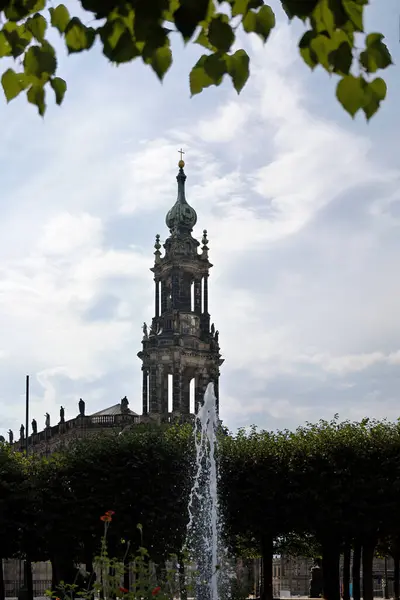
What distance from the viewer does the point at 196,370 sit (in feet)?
256

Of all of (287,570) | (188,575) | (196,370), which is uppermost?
(196,370)

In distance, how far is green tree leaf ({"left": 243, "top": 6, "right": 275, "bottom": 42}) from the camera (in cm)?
525

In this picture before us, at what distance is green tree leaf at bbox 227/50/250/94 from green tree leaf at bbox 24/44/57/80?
1027 mm

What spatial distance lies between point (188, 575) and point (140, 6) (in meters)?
12.3

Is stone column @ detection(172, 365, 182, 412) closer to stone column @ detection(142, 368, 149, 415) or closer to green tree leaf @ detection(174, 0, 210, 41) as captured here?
stone column @ detection(142, 368, 149, 415)

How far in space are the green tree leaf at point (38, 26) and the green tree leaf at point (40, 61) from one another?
0.10 m

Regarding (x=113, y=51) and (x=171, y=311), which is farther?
(x=171, y=311)

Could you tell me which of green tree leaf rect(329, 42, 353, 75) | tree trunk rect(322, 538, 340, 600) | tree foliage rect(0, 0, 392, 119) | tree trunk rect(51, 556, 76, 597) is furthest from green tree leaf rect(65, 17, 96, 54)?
tree trunk rect(51, 556, 76, 597)

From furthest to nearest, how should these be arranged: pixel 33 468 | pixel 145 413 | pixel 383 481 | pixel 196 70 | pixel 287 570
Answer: pixel 287 570 < pixel 145 413 < pixel 33 468 < pixel 383 481 < pixel 196 70

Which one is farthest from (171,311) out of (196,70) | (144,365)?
(196,70)

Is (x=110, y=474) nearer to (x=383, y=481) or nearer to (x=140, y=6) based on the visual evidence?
(x=383, y=481)

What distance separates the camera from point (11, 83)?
17.9ft

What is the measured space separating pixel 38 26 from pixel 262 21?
52.4 inches

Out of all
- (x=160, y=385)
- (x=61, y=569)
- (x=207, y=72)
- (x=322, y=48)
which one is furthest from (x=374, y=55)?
(x=160, y=385)
